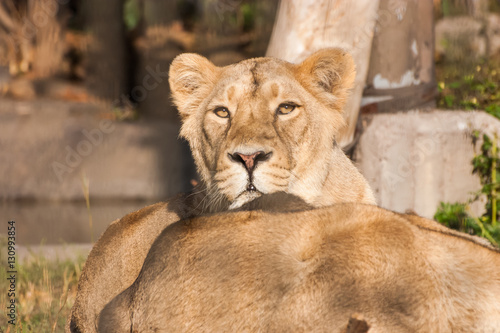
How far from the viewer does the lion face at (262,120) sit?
9.68ft

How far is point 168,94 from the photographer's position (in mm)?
10680

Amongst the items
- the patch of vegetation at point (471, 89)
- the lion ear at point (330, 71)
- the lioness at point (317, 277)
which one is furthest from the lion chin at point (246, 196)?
the patch of vegetation at point (471, 89)

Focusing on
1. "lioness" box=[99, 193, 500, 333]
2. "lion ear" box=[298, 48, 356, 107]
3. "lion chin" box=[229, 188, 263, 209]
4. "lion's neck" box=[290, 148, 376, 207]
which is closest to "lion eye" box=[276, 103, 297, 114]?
"lion ear" box=[298, 48, 356, 107]

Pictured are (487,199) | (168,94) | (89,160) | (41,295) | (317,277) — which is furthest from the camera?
(168,94)

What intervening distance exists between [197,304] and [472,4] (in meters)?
8.75

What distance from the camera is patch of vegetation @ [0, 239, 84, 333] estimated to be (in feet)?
12.1

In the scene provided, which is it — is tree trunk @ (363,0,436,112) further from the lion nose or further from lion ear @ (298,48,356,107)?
the lion nose

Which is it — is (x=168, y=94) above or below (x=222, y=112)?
above

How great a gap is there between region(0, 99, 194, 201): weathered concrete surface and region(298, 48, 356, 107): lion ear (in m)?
5.01

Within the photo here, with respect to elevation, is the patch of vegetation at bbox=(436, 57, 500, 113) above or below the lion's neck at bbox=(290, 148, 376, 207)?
above

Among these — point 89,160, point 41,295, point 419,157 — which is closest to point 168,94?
point 89,160

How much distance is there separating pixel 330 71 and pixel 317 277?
2.13 metres

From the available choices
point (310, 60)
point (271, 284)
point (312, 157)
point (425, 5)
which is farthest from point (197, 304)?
point (425, 5)

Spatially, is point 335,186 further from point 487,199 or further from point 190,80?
point 487,199
